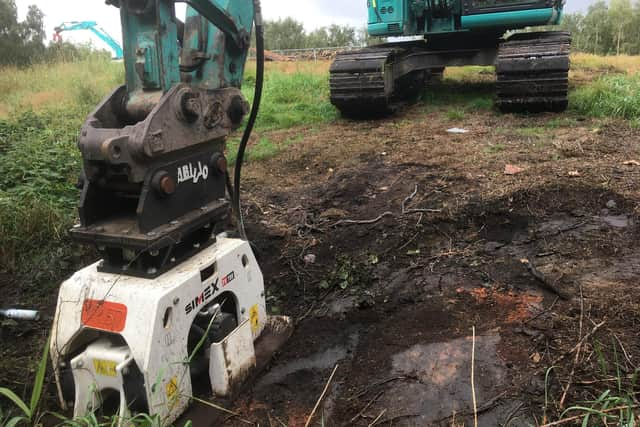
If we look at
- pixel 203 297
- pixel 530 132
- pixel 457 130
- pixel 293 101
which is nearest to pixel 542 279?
pixel 203 297

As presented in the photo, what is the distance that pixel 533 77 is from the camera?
6.68m

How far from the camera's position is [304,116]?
8086mm

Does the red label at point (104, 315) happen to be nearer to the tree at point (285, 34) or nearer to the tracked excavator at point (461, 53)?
the tracked excavator at point (461, 53)

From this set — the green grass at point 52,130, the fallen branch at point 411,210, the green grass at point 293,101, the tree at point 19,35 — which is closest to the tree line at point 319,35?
the tree at point 19,35

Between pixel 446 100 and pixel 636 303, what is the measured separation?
6.55 meters

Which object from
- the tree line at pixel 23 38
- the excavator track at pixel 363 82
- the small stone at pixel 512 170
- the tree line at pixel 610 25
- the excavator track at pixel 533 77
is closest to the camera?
the small stone at pixel 512 170

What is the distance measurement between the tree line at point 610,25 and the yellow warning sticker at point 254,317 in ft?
123

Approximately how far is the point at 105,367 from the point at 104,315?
0.61 feet

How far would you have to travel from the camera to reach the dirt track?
2.14 meters

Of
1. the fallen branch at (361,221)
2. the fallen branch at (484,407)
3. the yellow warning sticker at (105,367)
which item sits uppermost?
the fallen branch at (361,221)

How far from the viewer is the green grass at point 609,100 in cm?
646

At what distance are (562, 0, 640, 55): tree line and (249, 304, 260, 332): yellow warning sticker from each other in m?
37.4

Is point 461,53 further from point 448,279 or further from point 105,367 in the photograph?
point 105,367

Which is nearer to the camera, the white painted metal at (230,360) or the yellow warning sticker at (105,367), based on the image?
the yellow warning sticker at (105,367)
